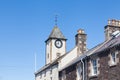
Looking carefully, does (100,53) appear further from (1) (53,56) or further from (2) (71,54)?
(1) (53,56)

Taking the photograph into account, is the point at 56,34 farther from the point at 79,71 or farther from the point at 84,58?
the point at 84,58

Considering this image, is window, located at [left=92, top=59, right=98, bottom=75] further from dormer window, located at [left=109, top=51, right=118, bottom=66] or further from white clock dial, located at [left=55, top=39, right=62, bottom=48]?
white clock dial, located at [left=55, top=39, right=62, bottom=48]

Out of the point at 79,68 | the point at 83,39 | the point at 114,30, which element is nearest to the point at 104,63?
the point at 79,68

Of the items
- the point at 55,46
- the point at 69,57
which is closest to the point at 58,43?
the point at 55,46

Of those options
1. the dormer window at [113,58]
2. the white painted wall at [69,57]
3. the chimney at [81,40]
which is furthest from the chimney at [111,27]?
the white painted wall at [69,57]

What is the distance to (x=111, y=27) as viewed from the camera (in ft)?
135

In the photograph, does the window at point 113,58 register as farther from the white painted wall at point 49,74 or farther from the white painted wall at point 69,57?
the white painted wall at point 69,57

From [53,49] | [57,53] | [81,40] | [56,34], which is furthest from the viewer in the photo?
→ [56,34]

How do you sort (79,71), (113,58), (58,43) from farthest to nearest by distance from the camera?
(58,43) → (79,71) → (113,58)

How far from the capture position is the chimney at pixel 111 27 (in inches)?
1593

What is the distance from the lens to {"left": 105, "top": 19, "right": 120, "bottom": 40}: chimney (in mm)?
40453

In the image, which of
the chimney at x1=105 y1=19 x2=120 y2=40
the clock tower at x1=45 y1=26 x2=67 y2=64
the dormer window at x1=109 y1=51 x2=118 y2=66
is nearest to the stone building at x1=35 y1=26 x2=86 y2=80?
the clock tower at x1=45 y1=26 x2=67 y2=64

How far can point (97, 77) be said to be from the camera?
33.5 metres

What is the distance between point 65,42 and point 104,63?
98.5 ft
